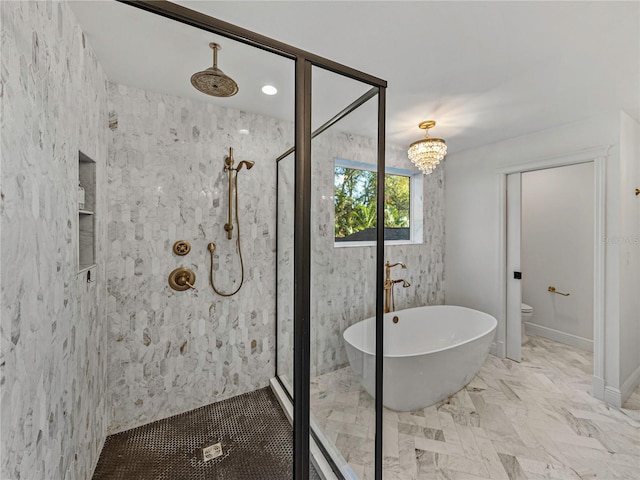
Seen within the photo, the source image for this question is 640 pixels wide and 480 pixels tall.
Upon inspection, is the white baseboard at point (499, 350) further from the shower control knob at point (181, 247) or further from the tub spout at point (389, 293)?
the shower control knob at point (181, 247)

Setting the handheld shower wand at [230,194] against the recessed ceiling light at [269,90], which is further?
the handheld shower wand at [230,194]

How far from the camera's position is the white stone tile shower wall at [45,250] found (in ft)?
2.41

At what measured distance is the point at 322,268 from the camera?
1.22 metres

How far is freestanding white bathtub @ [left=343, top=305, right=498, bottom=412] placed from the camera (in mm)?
1385

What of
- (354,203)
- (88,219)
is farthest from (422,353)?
(88,219)

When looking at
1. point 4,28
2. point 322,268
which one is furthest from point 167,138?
point 322,268

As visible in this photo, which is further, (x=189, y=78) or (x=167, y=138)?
(x=167, y=138)

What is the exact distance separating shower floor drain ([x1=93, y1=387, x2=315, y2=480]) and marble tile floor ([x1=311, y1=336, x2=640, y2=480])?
0.54 m

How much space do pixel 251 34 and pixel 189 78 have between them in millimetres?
690

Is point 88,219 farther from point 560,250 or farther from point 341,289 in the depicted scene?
point 560,250

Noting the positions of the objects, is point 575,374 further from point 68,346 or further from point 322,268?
point 68,346

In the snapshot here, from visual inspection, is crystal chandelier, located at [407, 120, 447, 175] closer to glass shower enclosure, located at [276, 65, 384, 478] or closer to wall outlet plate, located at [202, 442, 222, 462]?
glass shower enclosure, located at [276, 65, 384, 478]

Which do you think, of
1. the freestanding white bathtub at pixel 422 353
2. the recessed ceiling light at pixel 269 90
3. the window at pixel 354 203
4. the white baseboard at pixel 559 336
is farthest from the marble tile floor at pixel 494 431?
the recessed ceiling light at pixel 269 90

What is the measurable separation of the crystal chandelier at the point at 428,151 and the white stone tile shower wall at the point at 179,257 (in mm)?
1261
